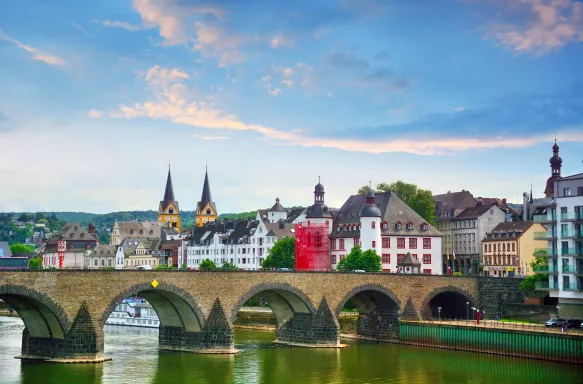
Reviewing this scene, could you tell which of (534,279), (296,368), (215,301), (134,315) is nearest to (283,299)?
(215,301)

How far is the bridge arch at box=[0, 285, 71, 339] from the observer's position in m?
70.2

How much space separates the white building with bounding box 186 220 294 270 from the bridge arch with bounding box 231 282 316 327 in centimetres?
5526

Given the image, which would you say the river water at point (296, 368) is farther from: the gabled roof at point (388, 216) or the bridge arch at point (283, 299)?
the gabled roof at point (388, 216)

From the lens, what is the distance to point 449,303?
341 feet

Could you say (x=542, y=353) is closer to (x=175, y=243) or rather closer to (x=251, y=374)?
(x=251, y=374)

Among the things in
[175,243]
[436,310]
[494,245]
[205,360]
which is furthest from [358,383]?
[175,243]

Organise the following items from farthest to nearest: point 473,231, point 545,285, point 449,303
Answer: point 473,231 → point 449,303 → point 545,285

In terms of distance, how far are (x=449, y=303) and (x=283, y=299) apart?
2276 cm

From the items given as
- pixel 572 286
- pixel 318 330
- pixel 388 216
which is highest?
pixel 388 216

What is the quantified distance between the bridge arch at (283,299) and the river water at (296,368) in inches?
167

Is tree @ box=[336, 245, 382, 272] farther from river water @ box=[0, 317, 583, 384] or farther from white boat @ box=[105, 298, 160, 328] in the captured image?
river water @ box=[0, 317, 583, 384]

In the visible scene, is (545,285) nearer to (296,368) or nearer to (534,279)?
(534,279)

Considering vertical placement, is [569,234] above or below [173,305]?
above

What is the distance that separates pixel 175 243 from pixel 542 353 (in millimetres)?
124965
